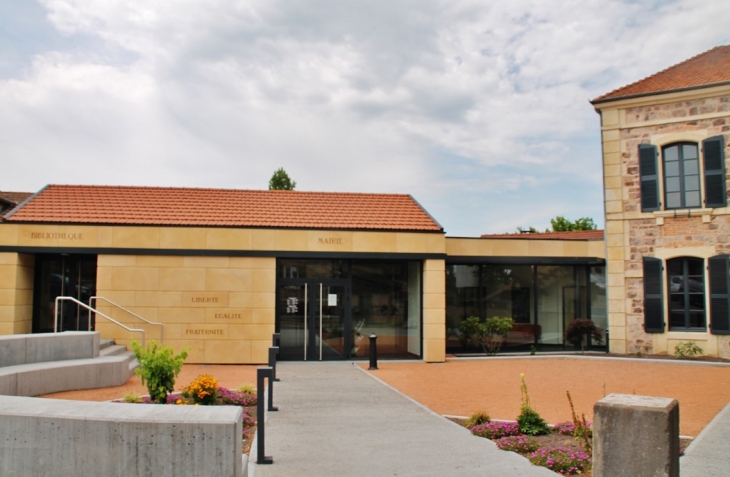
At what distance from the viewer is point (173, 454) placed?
4.69 m

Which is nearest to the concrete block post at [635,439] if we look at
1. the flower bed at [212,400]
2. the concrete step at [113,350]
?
the flower bed at [212,400]

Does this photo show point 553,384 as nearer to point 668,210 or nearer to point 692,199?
point 668,210

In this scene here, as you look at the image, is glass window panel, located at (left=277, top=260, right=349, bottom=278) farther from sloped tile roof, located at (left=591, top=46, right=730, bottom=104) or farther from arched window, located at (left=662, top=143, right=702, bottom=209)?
arched window, located at (left=662, top=143, right=702, bottom=209)

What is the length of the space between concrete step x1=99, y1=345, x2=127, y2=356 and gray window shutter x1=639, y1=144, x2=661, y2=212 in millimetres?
14576

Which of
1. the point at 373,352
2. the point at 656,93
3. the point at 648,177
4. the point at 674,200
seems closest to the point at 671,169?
the point at 648,177

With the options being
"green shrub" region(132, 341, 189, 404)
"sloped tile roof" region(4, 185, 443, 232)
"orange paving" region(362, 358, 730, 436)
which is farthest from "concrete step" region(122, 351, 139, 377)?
"orange paving" region(362, 358, 730, 436)

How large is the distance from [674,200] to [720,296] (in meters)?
2.92

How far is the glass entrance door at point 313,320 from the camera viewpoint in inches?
695

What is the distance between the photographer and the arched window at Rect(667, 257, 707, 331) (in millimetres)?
18703

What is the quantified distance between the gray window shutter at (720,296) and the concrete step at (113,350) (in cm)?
1539

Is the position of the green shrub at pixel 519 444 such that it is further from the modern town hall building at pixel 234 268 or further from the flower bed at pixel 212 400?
the modern town hall building at pixel 234 268

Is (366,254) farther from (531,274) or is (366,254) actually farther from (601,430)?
(601,430)

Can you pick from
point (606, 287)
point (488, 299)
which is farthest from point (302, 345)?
point (606, 287)

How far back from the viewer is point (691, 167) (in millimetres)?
19000
